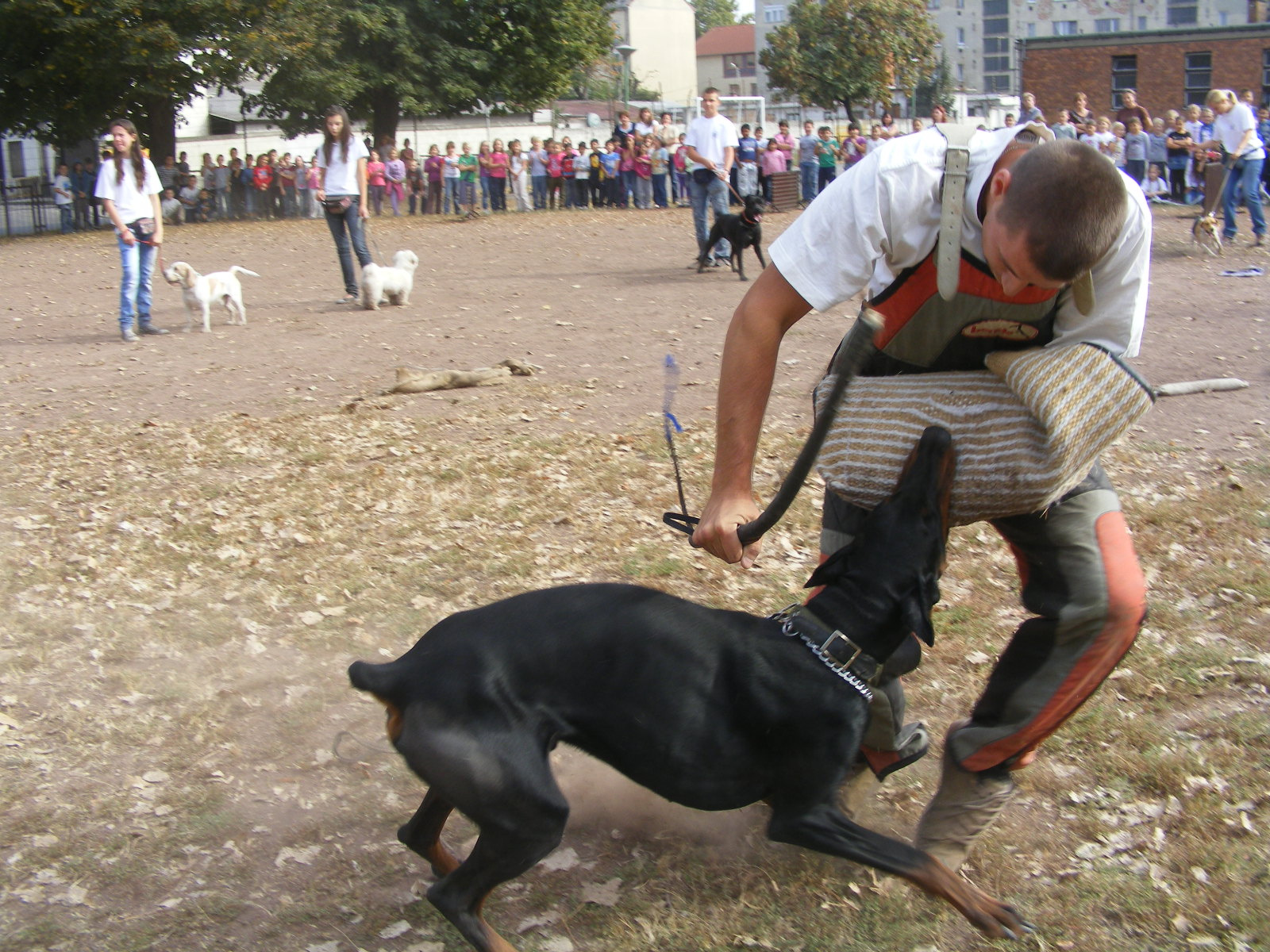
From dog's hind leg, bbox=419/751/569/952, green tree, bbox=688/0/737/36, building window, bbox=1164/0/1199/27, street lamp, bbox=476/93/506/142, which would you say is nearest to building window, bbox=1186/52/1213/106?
street lamp, bbox=476/93/506/142

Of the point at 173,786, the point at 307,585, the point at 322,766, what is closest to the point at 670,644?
the point at 322,766

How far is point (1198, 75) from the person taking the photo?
3712 cm

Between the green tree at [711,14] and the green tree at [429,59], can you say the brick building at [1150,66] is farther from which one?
the green tree at [711,14]

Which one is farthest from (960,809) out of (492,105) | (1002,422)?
(492,105)

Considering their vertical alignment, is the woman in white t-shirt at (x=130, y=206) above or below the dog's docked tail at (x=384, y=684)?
above

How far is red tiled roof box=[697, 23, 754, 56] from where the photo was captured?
343ft

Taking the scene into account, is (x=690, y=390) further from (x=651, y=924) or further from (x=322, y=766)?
(x=651, y=924)

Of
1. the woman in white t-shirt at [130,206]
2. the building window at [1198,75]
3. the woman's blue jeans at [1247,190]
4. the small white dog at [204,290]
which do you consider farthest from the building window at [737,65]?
the woman in white t-shirt at [130,206]

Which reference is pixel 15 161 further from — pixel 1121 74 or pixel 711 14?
pixel 711 14

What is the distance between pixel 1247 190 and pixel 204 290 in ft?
42.1

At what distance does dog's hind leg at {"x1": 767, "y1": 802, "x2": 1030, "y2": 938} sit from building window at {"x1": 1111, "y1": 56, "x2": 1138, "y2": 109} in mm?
38462

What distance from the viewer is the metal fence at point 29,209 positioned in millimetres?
28484

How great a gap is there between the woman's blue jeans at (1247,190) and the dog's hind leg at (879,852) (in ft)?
46.7

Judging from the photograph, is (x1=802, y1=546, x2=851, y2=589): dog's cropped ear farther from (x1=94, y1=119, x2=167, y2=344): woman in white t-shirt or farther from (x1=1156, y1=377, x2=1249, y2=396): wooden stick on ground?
(x1=94, y1=119, x2=167, y2=344): woman in white t-shirt
